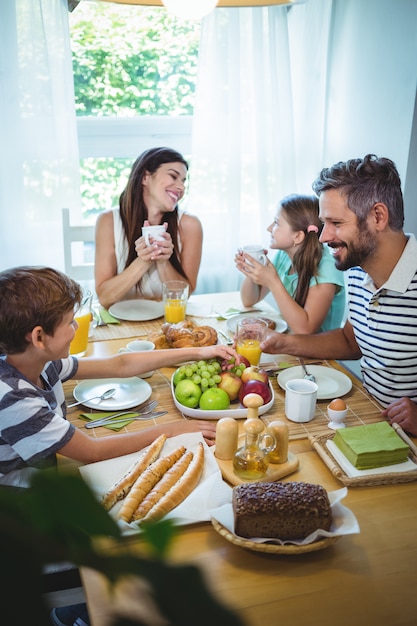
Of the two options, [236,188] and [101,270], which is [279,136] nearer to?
[236,188]

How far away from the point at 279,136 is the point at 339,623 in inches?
118

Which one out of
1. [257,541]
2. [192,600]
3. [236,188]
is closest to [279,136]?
[236,188]

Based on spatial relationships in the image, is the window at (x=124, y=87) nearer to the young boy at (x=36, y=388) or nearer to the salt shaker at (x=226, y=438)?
the young boy at (x=36, y=388)

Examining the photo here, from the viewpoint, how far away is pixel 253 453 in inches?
55.0

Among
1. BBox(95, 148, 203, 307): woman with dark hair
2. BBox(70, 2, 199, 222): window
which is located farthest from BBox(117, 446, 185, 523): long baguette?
BBox(70, 2, 199, 222): window

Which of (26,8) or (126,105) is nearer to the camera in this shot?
(26,8)

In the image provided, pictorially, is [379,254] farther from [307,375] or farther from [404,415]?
[404,415]

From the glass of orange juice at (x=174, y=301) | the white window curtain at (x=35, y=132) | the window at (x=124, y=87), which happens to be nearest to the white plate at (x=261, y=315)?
the glass of orange juice at (x=174, y=301)

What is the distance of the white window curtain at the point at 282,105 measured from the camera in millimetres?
3270

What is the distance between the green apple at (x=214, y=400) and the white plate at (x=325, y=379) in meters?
0.22

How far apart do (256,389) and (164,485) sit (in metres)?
0.44

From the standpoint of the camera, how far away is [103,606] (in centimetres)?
105

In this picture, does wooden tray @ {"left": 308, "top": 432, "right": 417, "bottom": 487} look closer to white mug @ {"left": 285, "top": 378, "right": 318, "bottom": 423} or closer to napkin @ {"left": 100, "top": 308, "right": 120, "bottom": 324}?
white mug @ {"left": 285, "top": 378, "right": 318, "bottom": 423}

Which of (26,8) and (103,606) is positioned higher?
(26,8)
